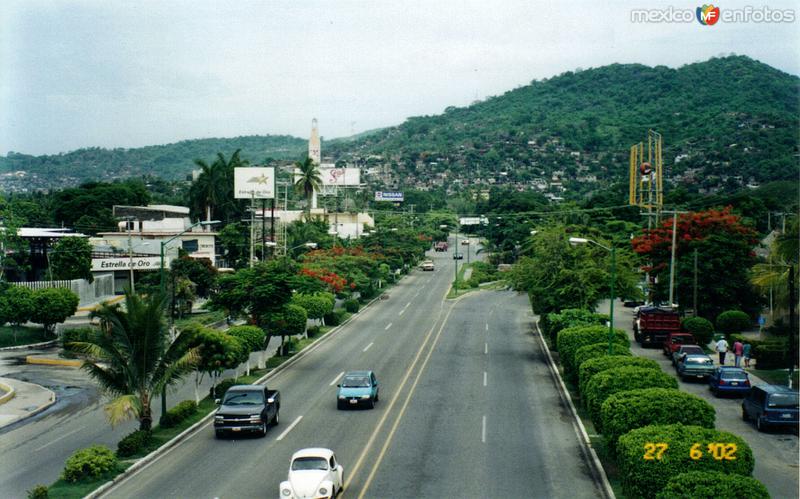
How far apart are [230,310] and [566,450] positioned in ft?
80.3

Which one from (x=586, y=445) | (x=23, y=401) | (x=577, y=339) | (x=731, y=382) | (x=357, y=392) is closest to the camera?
(x=586, y=445)

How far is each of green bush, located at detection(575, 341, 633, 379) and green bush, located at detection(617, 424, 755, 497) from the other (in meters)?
14.7

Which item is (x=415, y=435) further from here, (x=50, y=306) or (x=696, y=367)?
(x=50, y=306)

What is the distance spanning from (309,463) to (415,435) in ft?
28.6

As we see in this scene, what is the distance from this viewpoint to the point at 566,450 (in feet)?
93.8

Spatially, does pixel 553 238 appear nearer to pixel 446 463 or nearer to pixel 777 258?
pixel 777 258

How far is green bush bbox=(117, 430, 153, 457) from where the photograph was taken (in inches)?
1075

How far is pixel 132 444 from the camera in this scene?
2744cm

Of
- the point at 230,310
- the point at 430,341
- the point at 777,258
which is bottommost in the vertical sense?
the point at 430,341

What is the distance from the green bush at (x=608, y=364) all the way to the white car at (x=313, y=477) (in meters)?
12.2

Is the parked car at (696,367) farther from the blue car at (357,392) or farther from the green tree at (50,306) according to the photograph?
the green tree at (50,306)

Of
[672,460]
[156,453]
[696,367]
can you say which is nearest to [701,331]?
[696,367]

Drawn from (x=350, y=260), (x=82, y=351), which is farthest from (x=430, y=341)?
(x=82, y=351)

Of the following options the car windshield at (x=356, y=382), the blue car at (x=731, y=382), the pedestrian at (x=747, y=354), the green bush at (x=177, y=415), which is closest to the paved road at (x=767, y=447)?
the blue car at (x=731, y=382)
